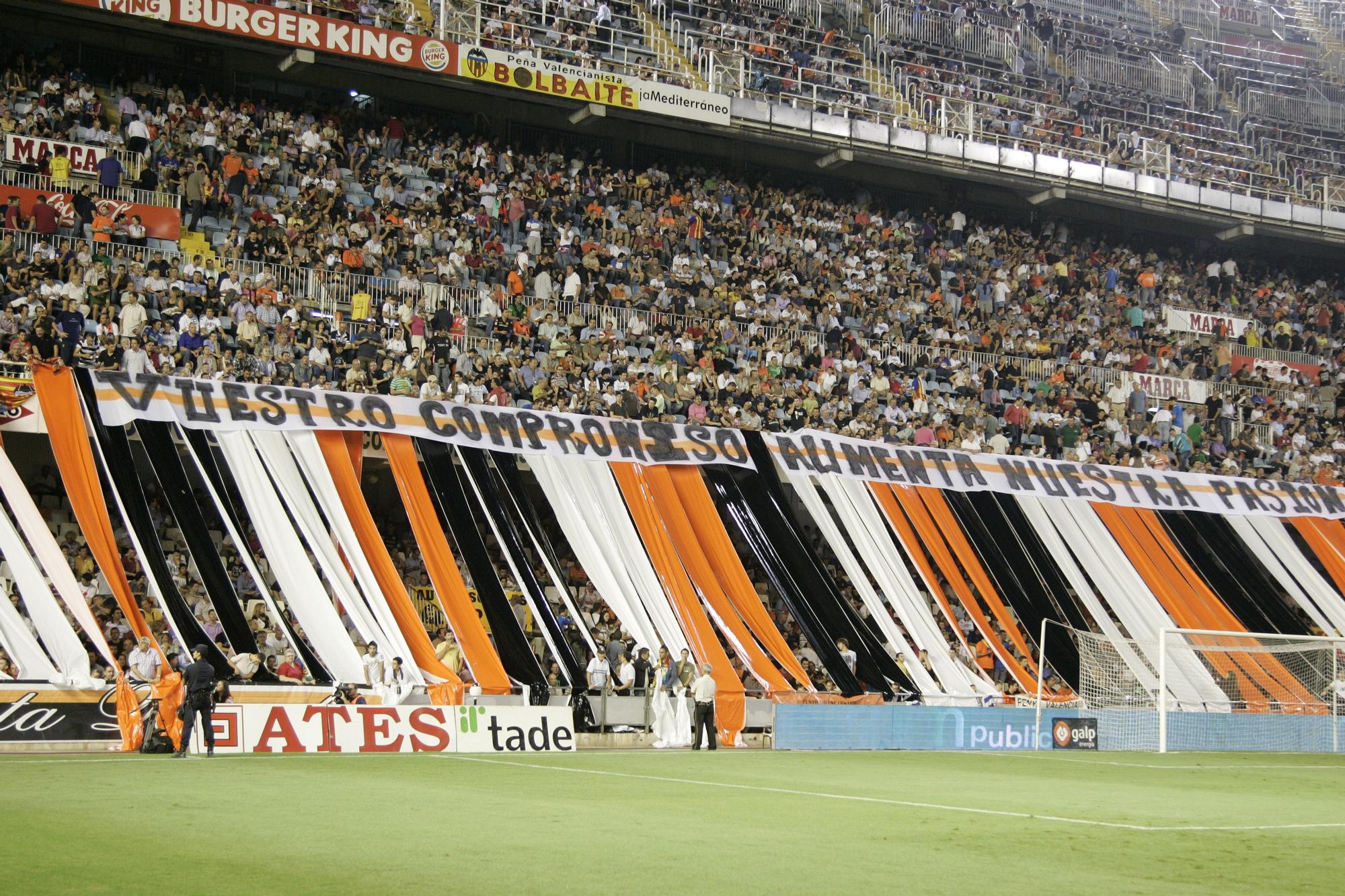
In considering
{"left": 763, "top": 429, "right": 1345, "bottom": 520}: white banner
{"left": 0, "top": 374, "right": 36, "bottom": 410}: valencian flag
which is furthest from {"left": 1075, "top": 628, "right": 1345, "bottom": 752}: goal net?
{"left": 0, "top": 374, "right": 36, "bottom": 410}: valencian flag

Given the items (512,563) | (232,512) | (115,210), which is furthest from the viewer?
(115,210)

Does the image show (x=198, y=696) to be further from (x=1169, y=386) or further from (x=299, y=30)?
(x=1169, y=386)

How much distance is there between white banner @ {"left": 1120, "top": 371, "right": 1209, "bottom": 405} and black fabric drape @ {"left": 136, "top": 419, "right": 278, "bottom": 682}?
24581mm

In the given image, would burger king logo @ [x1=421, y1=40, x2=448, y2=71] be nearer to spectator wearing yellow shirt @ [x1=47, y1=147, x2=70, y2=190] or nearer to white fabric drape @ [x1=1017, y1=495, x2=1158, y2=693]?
spectator wearing yellow shirt @ [x1=47, y1=147, x2=70, y2=190]

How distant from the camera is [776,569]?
90.0ft

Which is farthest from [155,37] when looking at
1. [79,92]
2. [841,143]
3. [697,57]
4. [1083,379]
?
[1083,379]

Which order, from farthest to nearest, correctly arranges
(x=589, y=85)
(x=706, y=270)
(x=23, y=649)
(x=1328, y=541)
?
1. (x=706, y=270)
2. (x=589, y=85)
3. (x=1328, y=541)
4. (x=23, y=649)

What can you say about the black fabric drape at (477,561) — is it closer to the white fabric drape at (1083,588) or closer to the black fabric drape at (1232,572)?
the white fabric drape at (1083,588)

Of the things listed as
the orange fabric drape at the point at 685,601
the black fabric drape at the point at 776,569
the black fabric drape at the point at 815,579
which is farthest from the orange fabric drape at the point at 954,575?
the orange fabric drape at the point at 685,601

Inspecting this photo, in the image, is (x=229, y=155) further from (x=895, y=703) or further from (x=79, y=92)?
(x=895, y=703)

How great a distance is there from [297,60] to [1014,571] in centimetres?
1857

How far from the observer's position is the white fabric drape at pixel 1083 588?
1117 inches

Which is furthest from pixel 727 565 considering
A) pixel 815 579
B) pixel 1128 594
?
pixel 1128 594

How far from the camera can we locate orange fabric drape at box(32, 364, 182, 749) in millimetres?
21562
